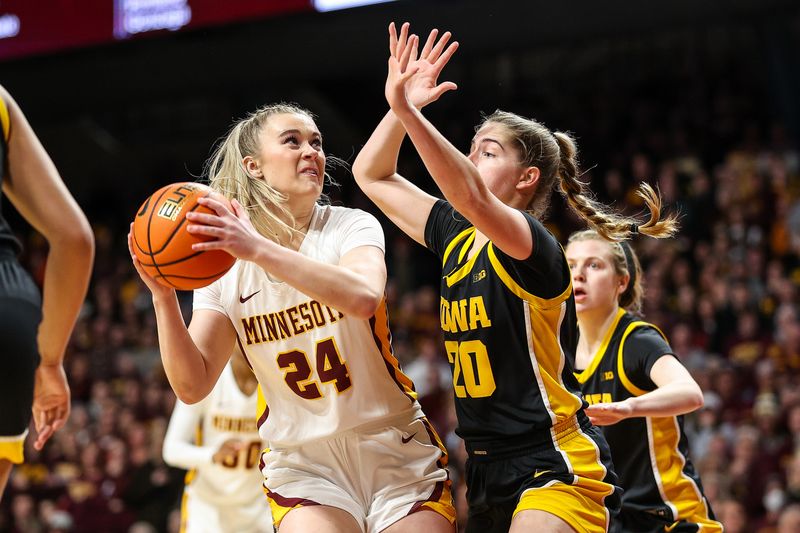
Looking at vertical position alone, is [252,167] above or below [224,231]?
above

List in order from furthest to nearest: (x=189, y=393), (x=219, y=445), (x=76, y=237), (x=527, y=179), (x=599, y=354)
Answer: (x=219, y=445) → (x=599, y=354) → (x=527, y=179) → (x=189, y=393) → (x=76, y=237)

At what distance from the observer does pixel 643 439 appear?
4.32 metres

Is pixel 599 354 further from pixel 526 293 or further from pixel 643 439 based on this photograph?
pixel 526 293

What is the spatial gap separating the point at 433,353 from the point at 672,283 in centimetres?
261

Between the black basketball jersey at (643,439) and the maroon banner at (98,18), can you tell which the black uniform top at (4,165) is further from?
the maroon banner at (98,18)

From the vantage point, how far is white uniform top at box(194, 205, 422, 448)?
3508mm

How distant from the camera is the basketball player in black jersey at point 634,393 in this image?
4.25 m

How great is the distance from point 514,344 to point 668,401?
75 centimetres

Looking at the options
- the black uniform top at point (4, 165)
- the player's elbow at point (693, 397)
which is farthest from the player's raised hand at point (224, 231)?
the player's elbow at point (693, 397)

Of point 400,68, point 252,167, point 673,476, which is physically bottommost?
point 673,476

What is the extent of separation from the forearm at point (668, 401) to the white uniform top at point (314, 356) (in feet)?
2.63

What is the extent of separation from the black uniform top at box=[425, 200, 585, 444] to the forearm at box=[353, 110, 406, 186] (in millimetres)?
566

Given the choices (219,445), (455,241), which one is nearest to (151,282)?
(455,241)

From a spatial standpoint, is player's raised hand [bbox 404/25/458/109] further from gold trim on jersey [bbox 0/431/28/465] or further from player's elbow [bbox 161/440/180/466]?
player's elbow [bbox 161/440/180/466]
